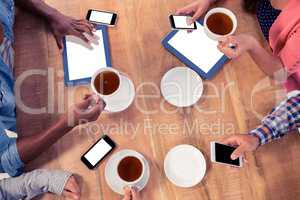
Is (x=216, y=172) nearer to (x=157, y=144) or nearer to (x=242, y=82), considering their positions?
(x=157, y=144)

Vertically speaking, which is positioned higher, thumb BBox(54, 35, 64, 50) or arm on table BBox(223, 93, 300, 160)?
thumb BBox(54, 35, 64, 50)

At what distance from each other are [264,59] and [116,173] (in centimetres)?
59

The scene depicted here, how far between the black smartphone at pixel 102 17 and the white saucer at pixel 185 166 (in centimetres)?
47

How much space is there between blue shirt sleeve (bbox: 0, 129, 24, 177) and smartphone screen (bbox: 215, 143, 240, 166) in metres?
0.60

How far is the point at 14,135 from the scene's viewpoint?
118 centimetres

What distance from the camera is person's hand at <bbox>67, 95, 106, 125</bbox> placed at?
1.11 m

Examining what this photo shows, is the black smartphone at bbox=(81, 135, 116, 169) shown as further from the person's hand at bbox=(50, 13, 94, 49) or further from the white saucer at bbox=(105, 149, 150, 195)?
the person's hand at bbox=(50, 13, 94, 49)

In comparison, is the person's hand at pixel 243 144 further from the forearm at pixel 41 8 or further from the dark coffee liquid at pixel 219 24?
the forearm at pixel 41 8

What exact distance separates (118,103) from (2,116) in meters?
0.35

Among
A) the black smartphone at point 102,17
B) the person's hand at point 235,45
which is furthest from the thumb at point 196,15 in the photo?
the black smartphone at point 102,17

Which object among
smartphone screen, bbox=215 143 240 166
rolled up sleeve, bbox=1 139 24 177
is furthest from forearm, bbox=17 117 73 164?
smartphone screen, bbox=215 143 240 166

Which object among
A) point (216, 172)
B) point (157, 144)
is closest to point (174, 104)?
point (157, 144)

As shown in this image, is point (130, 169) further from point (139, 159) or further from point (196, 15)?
point (196, 15)

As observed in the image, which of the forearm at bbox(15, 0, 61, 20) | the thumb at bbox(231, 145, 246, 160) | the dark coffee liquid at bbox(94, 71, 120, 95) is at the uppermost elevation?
the forearm at bbox(15, 0, 61, 20)
